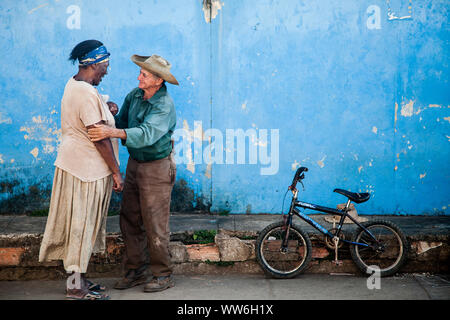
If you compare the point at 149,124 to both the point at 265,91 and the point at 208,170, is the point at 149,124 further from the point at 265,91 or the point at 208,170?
the point at 265,91

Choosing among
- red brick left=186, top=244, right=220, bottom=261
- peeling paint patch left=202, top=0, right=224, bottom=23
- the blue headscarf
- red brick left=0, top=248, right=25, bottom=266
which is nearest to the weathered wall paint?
peeling paint patch left=202, top=0, right=224, bottom=23

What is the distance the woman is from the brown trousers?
34 cm

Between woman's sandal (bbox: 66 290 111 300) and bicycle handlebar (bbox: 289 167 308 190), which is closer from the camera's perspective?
woman's sandal (bbox: 66 290 111 300)

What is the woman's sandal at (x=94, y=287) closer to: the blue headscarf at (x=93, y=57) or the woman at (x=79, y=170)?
the woman at (x=79, y=170)

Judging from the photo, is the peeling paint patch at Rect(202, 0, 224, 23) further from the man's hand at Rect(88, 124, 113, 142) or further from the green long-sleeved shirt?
the man's hand at Rect(88, 124, 113, 142)

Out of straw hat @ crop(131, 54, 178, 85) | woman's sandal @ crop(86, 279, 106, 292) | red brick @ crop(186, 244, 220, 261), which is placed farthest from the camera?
red brick @ crop(186, 244, 220, 261)

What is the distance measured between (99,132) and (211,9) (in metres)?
2.61

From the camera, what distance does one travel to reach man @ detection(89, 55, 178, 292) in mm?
4379

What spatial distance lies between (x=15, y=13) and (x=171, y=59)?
1925mm

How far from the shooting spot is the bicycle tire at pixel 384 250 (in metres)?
4.91
